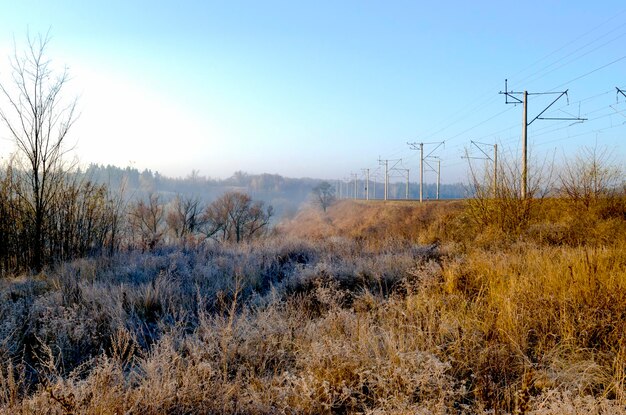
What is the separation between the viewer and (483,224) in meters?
11.7

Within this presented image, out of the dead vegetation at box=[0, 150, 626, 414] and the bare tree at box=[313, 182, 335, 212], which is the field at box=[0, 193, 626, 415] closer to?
the dead vegetation at box=[0, 150, 626, 414]

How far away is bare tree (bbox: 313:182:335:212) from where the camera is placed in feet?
271

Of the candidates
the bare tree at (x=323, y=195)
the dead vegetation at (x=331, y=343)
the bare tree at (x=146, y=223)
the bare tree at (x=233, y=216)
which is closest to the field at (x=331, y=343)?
the dead vegetation at (x=331, y=343)

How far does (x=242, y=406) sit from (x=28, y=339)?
3.15 meters

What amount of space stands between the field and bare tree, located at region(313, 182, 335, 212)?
75.6 meters

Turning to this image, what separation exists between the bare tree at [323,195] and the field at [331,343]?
248 feet

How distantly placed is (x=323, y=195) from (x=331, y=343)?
80227mm

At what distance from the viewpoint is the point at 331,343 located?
314 cm

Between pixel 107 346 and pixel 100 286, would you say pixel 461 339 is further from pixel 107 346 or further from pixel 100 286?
pixel 100 286

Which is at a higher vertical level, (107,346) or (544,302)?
(544,302)

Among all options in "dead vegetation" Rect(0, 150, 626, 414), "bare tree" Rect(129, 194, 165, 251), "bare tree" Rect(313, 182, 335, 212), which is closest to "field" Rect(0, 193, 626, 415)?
"dead vegetation" Rect(0, 150, 626, 414)

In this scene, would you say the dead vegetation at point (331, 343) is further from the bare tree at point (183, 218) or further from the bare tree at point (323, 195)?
the bare tree at point (323, 195)

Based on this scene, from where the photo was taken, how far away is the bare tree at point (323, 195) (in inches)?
3248

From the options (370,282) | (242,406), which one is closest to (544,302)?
(370,282)
